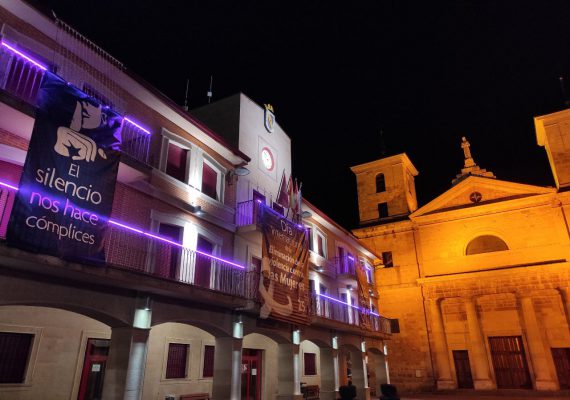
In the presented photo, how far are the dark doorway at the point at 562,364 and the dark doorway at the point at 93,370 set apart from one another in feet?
94.6

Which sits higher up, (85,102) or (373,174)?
(373,174)

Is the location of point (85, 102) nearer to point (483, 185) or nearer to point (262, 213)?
point (262, 213)

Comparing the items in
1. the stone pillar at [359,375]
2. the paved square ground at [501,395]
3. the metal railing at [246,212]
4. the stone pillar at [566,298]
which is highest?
the metal railing at [246,212]

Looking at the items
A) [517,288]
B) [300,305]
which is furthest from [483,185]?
[300,305]

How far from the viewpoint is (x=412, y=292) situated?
34312mm

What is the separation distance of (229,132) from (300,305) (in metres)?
8.44

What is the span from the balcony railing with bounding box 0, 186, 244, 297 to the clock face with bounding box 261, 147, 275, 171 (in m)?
6.69

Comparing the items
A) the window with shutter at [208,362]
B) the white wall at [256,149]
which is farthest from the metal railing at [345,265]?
the window with shutter at [208,362]

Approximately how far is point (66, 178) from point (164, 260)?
4.54 metres

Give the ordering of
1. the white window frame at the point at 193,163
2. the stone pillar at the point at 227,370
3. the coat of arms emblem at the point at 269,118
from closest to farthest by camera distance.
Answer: the stone pillar at the point at 227,370 → the white window frame at the point at 193,163 → the coat of arms emblem at the point at 269,118

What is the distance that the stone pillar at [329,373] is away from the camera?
2028 centimetres

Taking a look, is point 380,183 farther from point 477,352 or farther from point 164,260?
point 164,260

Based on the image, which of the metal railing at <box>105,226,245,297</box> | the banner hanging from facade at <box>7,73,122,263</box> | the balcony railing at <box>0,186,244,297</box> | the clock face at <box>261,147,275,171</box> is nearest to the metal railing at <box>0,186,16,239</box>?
the balcony railing at <box>0,186,244,297</box>

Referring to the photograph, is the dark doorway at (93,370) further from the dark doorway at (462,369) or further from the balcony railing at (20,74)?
the dark doorway at (462,369)
